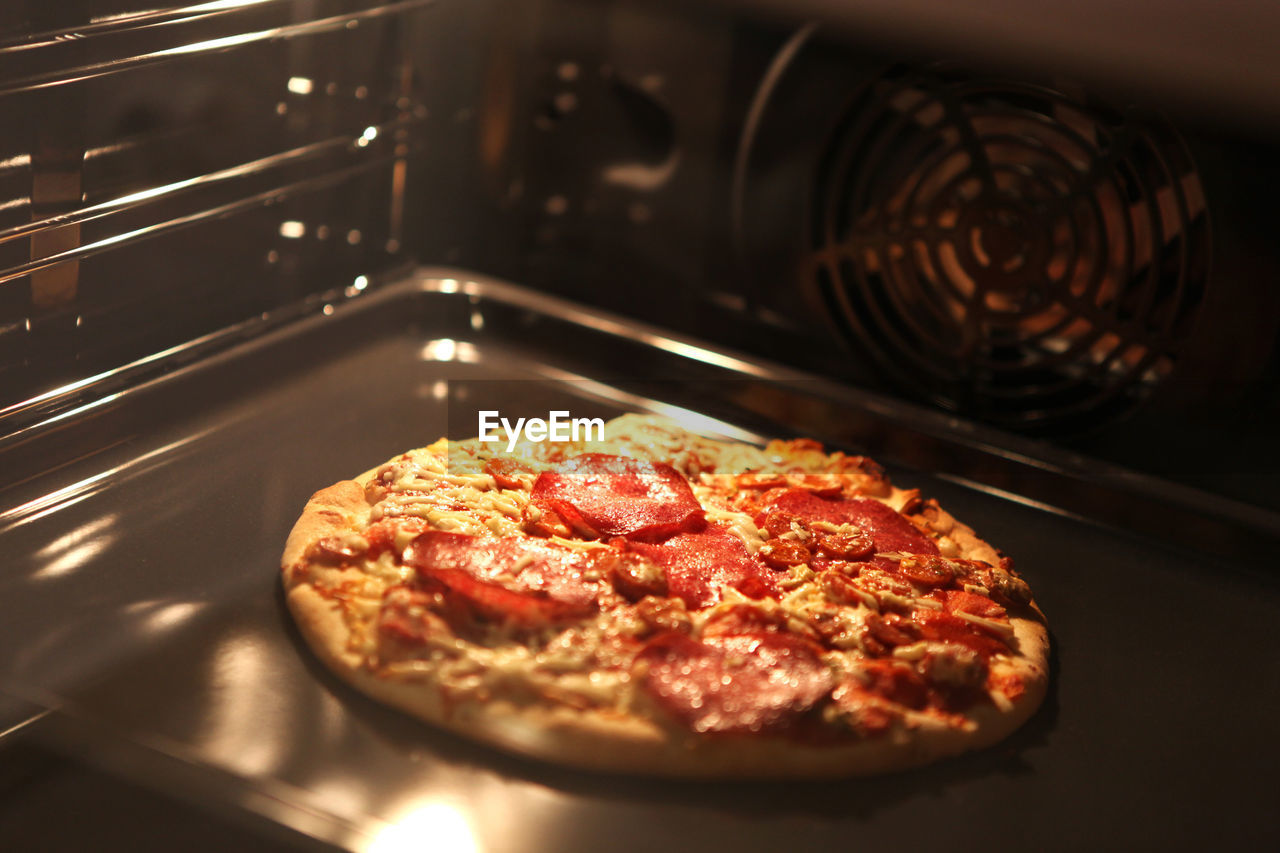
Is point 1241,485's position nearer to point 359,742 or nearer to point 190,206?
point 359,742

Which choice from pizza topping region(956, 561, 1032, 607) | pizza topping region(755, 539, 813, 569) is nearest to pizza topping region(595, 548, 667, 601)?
pizza topping region(755, 539, 813, 569)

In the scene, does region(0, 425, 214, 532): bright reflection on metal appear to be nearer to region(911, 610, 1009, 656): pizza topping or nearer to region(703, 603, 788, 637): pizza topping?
region(703, 603, 788, 637): pizza topping

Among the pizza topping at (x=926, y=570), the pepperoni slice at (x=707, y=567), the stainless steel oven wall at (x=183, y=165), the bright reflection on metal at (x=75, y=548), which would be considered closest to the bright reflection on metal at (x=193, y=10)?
the stainless steel oven wall at (x=183, y=165)

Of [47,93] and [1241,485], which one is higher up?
[47,93]

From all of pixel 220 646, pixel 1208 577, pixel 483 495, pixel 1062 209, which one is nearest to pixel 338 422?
pixel 483 495

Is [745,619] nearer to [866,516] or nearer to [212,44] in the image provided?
[866,516]

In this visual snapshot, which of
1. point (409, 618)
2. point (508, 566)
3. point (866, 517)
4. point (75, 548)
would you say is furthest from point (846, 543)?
point (75, 548)
